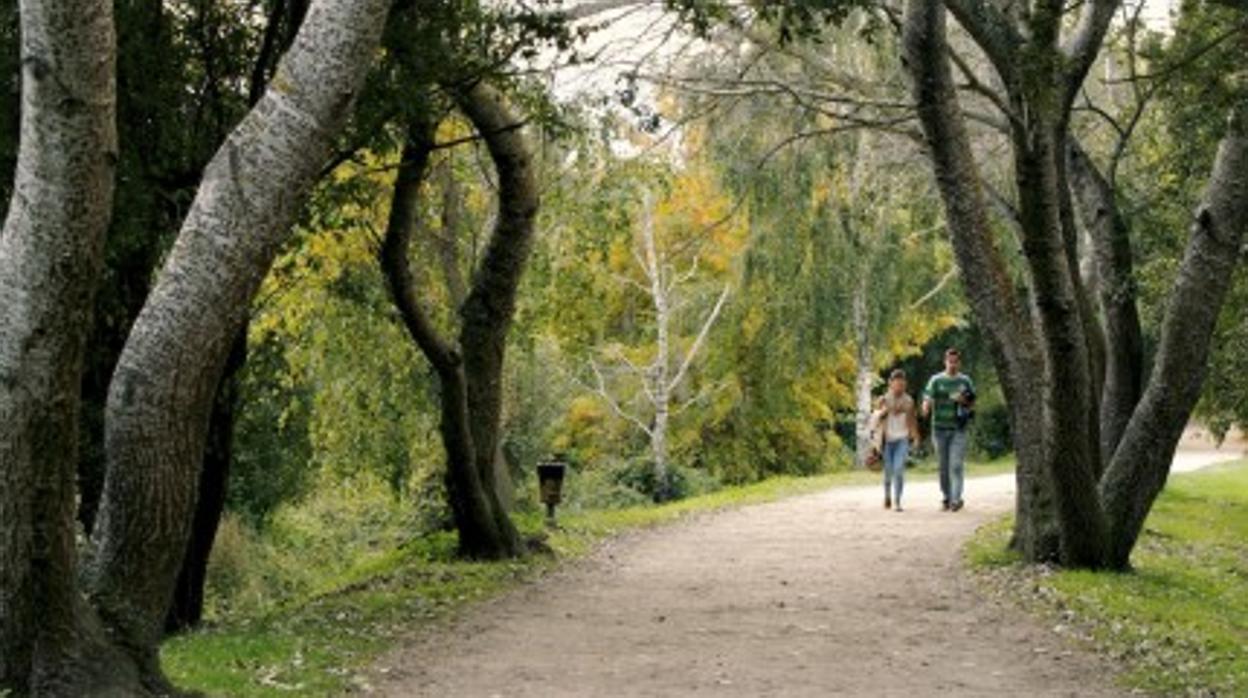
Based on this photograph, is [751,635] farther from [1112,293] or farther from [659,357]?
[659,357]

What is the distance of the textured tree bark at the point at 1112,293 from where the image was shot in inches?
664

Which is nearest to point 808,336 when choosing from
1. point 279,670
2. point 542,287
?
point 542,287

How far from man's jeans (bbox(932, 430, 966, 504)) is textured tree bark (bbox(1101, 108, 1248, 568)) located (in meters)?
5.76

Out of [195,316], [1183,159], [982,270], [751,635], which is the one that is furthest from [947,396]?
[195,316]

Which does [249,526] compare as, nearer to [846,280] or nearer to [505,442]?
[505,442]

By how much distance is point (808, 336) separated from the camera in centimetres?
3278

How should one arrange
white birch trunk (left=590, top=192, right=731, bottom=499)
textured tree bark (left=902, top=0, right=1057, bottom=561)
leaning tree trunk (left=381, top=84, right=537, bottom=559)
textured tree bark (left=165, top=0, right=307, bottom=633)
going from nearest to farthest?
textured tree bark (left=165, top=0, right=307, bottom=633), textured tree bark (left=902, top=0, right=1057, bottom=561), leaning tree trunk (left=381, top=84, right=537, bottom=559), white birch trunk (left=590, top=192, right=731, bottom=499)

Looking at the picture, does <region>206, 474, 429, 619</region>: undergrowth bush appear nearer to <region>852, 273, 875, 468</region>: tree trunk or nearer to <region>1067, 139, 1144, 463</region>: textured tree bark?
<region>1067, 139, 1144, 463</region>: textured tree bark

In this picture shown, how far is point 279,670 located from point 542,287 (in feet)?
41.6

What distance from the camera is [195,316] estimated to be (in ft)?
25.3

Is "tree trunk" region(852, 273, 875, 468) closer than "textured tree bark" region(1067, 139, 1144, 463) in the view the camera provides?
No

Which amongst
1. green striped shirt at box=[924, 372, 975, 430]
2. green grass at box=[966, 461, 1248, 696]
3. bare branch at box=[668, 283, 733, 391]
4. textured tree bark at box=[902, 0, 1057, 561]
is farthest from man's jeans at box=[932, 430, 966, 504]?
bare branch at box=[668, 283, 733, 391]

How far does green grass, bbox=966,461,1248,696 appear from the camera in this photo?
9594mm

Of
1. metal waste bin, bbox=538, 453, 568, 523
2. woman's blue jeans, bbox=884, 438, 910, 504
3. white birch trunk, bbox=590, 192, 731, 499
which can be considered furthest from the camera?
white birch trunk, bbox=590, 192, 731, 499
